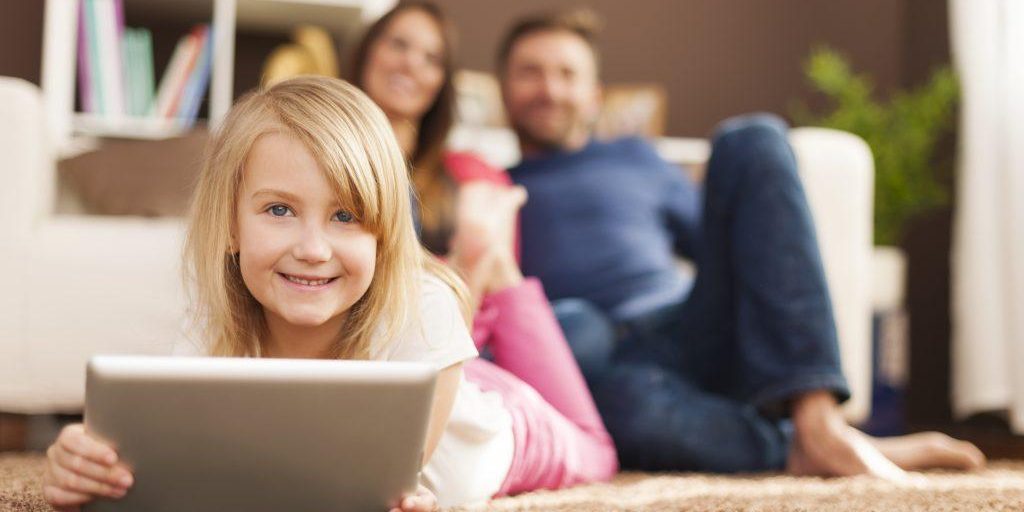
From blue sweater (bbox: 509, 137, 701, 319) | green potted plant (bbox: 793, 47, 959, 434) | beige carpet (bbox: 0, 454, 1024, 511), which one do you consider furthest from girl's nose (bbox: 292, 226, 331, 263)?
green potted plant (bbox: 793, 47, 959, 434)

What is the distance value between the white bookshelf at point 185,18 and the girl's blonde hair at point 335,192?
52.3 inches

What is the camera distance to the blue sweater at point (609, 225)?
177 cm

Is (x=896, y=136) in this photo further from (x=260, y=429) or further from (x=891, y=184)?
(x=260, y=429)

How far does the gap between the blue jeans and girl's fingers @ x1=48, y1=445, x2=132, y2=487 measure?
872 millimetres

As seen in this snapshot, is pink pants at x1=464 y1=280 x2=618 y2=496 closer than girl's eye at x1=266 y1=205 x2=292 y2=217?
No

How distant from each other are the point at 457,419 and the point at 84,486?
43 centimetres

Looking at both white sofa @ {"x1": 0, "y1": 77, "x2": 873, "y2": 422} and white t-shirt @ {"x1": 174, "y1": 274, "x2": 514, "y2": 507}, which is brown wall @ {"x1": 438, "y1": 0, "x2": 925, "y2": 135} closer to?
white sofa @ {"x1": 0, "y1": 77, "x2": 873, "y2": 422}

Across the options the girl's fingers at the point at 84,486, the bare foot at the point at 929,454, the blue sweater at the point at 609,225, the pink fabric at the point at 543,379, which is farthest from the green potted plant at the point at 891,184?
the girl's fingers at the point at 84,486

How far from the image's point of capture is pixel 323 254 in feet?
3.18

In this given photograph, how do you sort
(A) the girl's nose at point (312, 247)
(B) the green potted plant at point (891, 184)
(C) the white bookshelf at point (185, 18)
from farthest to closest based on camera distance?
(B) the green potted plant at point (891, 184) → (C) the white bookshelf at point (185, 18) → (A) the girl's nose at point (312, 247)

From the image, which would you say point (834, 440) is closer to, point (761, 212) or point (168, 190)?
point (761, 212)

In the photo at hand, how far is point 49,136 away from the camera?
5.85 feet

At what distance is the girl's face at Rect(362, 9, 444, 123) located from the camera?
1.89 meters

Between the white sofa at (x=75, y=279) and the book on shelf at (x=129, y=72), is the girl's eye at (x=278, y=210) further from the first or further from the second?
the book on shelf at (x=129, y=72)
